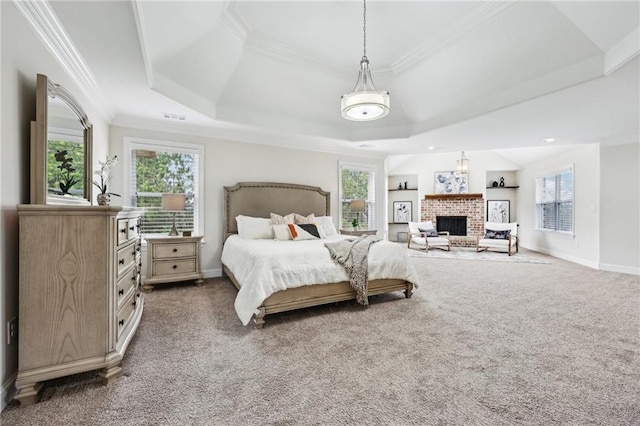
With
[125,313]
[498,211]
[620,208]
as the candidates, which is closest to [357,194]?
[620,208]

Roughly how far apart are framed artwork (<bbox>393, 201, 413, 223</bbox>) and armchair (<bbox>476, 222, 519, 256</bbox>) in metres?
2.66

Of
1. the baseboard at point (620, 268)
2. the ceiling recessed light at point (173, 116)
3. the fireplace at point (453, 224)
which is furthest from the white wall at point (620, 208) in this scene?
the ceiling recessed light at point (173, 116)

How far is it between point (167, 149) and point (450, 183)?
329 inches

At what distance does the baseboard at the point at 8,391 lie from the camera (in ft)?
5.10

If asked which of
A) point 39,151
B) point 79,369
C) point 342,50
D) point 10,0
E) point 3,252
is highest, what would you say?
point 342,50

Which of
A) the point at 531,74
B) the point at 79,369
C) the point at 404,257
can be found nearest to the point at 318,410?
the point at 79,369

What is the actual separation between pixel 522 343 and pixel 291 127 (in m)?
4.17

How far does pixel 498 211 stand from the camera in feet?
30.5

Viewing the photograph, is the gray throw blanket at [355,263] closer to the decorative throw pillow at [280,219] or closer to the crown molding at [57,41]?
the decorative throw pillow at [280,219]

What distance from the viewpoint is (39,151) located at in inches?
73.4

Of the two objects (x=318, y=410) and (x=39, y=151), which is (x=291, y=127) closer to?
(x=39, y=151)

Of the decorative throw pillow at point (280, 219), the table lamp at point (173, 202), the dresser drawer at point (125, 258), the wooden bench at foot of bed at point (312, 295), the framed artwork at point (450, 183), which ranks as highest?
the framed artwork at point (450, 183)

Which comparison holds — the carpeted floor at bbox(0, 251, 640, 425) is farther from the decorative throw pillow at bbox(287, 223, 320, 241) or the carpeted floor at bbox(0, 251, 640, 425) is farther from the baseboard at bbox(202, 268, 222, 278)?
the decorative throw pillow at bbox(287, 223, 320, 241)

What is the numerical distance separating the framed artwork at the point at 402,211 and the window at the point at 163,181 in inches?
A: 287
